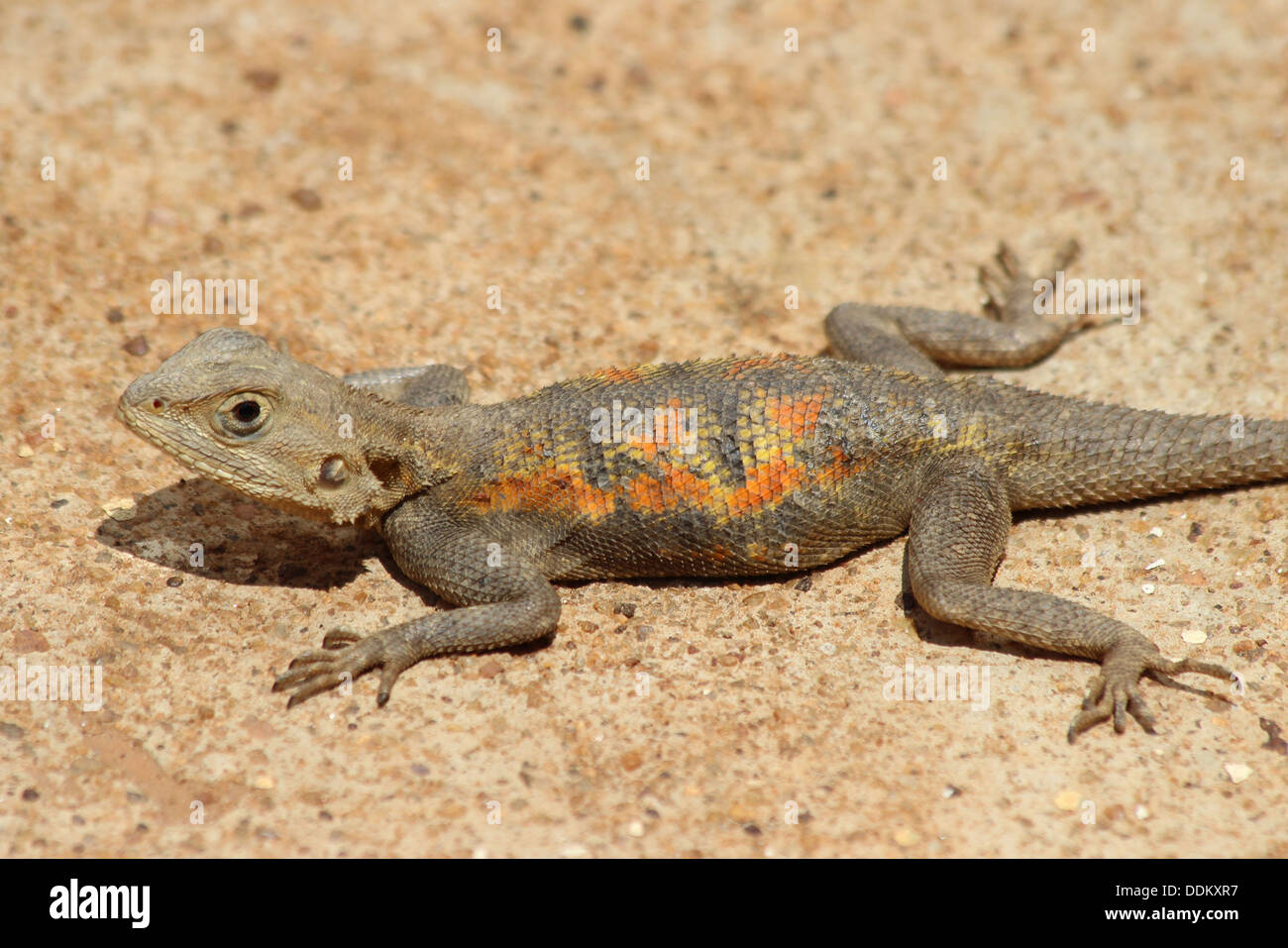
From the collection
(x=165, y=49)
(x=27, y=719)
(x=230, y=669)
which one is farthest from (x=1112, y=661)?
(x=165, y=49)

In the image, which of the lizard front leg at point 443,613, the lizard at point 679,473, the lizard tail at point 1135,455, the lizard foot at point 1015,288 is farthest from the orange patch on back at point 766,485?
the lizard foot at point 1015,288

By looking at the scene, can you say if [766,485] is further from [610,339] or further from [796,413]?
[610,339]

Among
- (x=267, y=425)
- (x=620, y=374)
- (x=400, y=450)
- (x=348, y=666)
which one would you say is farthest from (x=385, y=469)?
(x=620, y=374)

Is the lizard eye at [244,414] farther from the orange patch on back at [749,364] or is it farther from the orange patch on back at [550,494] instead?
the orange patch on back at [749,364]

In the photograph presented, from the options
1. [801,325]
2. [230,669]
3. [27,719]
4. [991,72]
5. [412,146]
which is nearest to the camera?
[27,719]

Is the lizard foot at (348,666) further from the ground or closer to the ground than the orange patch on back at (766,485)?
closer to the ground

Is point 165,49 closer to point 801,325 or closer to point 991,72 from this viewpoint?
→ point 801,325
